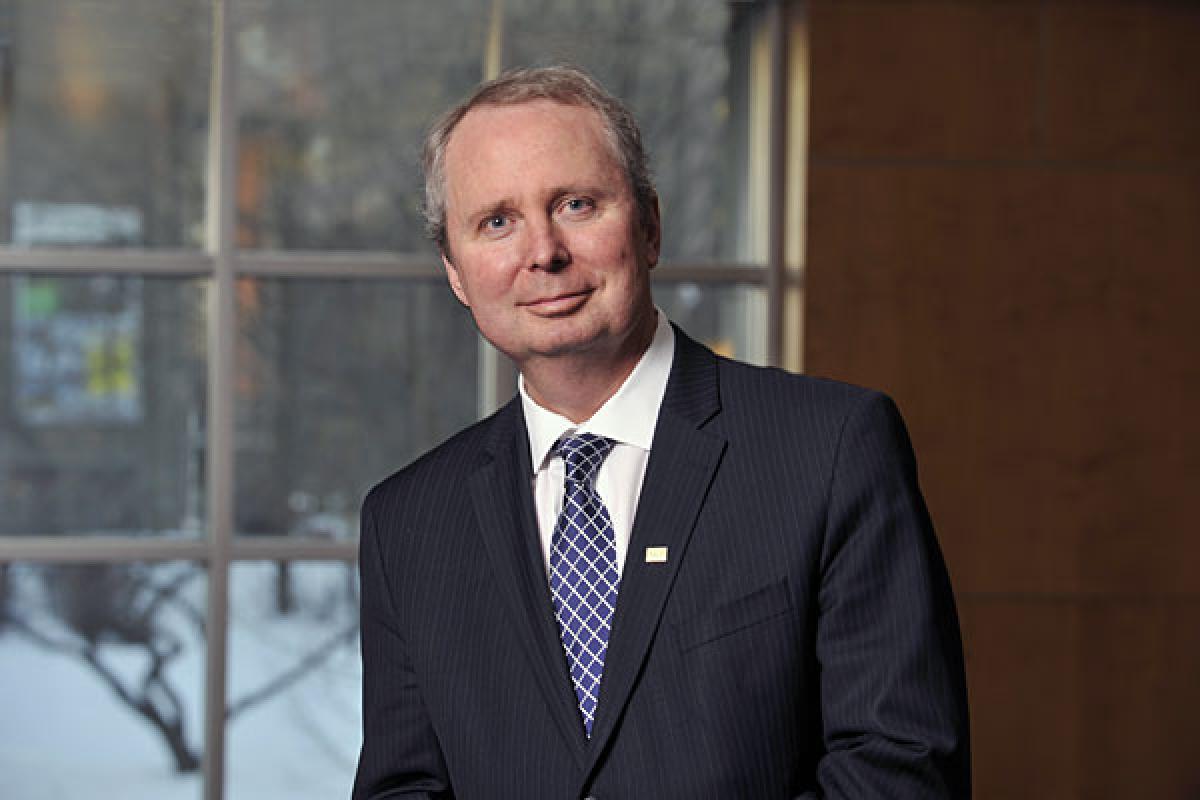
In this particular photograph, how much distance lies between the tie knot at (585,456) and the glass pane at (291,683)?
2.53 meters

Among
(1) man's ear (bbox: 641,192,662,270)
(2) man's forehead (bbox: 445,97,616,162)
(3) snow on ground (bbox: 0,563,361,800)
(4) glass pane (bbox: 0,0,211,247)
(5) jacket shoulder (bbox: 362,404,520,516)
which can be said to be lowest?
(3) snow on ground (bbox: 0,563,361,800)

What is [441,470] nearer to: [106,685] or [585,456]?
[585,456]

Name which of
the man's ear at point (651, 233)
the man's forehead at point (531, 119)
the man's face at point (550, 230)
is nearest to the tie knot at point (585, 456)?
→ the man's face at point (550, 230)

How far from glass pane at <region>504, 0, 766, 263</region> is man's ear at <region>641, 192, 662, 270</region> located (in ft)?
7.89

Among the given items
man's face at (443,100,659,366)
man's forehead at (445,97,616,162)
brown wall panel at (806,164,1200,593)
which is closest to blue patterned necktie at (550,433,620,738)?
man's face at (443,100,659,366)

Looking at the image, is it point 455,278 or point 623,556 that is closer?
point 623,556

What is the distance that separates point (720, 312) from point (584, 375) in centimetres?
255

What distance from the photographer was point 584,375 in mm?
1860

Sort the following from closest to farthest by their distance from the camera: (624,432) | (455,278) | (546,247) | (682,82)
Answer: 1. (546,247)
2. (624,432)
3. (455,278)
4. (682,82)

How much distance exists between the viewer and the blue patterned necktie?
5.86ft

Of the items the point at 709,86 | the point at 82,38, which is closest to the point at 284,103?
the point at 82,38

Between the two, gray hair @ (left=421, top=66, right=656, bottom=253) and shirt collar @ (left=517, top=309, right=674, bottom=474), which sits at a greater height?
gray hair @ (left=421, top=66, right=656, bottom=253)

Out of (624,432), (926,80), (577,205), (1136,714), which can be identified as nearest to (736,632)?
(624,432)

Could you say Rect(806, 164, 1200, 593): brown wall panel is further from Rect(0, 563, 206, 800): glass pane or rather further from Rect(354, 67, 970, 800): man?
Rect(354, 67, 970, 800): man
